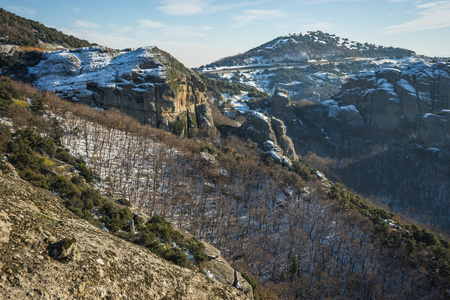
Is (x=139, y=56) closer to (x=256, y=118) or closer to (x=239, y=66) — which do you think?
(x=256, y=118)

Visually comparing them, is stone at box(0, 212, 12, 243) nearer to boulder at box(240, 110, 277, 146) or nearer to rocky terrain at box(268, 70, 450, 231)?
boulder at box(240, 110, 277, 146)

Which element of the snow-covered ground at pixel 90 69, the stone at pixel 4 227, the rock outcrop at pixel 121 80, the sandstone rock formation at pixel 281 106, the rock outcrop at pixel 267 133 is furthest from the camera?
the sandstone rock formation at pixel 281 106

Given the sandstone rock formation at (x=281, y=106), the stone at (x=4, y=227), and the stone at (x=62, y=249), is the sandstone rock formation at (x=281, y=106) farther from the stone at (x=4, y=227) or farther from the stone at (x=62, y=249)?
the stone at (x=4, y=227)

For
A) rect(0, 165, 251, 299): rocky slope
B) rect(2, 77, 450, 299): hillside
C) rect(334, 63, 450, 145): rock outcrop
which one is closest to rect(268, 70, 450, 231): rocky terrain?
rect(334, 63, 450, 145): rock outcrop

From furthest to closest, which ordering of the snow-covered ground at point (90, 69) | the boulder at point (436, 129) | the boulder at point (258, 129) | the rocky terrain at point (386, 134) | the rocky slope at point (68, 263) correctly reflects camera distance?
the boulder at point (436, 129)
the rocky terrain at point (386, 134)
the boulder at point (258, 129)
the snow-covered ground at point (90, 69)
the rocky slope at point (68, 263)

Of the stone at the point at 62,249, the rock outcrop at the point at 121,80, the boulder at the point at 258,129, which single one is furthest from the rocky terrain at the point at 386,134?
the stone at the point at 62,249
